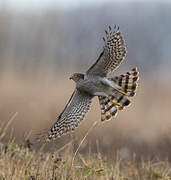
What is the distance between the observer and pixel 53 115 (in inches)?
261

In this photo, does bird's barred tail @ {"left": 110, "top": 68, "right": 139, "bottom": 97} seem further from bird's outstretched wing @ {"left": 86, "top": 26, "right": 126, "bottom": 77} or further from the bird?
bird's outstretched wing @ {"left": 86, "top": 26, "right": 126, "bottom": 77}

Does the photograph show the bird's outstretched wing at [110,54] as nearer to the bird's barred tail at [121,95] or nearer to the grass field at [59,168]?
the bird's barred tail at [121,95]

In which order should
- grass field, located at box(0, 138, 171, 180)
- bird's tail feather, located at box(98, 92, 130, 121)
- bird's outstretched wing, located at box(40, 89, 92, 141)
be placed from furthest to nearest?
bird's tail feather, located at box(98, 92, 130, 121) < bird's outstretched wing, located at box(40, 89, 92, 141) < grass field, located at box(0, 138, 171, 180)

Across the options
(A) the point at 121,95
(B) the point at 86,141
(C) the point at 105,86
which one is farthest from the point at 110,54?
(B) the point at 86,141

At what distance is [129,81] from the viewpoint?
4.62 metres

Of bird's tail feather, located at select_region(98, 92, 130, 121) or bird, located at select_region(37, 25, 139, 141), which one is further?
bird's tail feather, located at select_region(98, 92, 130, 121)

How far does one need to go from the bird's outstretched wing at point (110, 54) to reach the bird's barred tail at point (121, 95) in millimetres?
149

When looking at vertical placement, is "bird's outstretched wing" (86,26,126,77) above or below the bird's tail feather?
above

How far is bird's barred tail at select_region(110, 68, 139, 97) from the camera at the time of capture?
15.1ft

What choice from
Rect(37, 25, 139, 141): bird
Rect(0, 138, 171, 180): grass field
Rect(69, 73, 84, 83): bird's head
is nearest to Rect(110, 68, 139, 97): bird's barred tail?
Rect(37, 25, 139, 141): bird

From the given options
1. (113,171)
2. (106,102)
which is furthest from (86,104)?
(113,171)

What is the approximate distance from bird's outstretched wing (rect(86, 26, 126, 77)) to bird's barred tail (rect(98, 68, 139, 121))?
0.49ft

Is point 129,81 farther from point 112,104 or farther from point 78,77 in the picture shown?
point 78,77

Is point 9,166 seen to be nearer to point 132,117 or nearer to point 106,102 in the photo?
point 106,102
